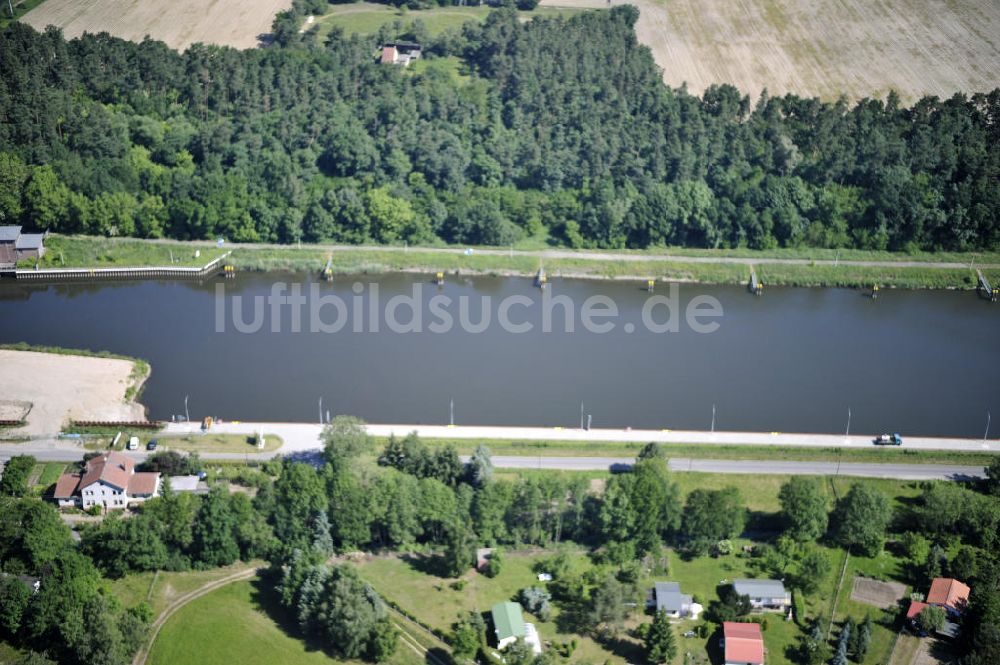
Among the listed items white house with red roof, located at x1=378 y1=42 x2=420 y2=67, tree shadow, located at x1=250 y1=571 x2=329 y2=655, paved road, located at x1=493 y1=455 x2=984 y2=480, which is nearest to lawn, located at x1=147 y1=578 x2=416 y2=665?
tree shadow, located at x1=250 y1=571 x2=329 y2=655

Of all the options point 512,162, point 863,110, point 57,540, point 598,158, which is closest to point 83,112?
point 512,162

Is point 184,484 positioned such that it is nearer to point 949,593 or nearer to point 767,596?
point 767,596

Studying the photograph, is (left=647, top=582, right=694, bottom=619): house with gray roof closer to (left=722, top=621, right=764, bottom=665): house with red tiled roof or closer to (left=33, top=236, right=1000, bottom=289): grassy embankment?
(left=722, top=621, right=764, bottom=665): house with red tiled roof

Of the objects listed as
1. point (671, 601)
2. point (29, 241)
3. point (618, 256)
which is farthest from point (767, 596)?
point (29, 241)

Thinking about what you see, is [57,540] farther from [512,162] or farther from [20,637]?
[512,162]

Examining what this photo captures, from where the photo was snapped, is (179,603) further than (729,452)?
No

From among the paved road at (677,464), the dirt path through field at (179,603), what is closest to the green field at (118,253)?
the paved road at (677,464)
